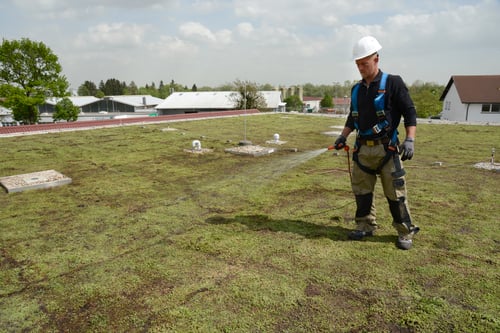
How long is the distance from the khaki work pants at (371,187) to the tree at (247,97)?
137 ft

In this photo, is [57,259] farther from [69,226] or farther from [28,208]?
[28,208]

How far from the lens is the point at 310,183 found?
720 cm

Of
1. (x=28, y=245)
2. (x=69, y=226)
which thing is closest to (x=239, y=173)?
(x=69, y=226)

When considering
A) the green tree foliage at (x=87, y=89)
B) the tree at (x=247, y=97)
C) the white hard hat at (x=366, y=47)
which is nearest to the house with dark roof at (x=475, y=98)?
the tree at (x=247, y=97)

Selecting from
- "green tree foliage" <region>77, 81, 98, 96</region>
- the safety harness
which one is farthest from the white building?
"green tree foliage" <region>77, 81, 98, 96</region>

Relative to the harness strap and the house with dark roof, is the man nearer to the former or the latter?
the harness strap

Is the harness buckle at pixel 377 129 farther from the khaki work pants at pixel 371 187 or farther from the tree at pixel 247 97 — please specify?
the tree at pixel 247 97

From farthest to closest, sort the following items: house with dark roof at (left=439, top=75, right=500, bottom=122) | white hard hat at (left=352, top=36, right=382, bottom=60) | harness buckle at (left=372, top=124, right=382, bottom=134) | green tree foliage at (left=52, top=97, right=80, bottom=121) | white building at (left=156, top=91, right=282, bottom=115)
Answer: white building at (left=156, top=91, right=282, bottom=115) → green tree foliage at (left=52, top=97, right=80, bottom=121) → house with dark roof at (left=439, top=75, right=500, bottom=122) → harness buckle at (left=372, top=124, right=382, bottom=134) → white hard hat at (left=352, top=36, right=382, bottom=60)

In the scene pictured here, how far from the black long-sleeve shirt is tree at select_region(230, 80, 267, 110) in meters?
41.9

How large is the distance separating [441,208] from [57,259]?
18.6ft

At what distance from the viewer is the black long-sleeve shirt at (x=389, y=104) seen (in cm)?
367

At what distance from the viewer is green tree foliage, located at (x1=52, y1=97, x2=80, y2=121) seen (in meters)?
42.7

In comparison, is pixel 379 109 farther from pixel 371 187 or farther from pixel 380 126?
pixel 371 187

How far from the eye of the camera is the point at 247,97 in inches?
1807
